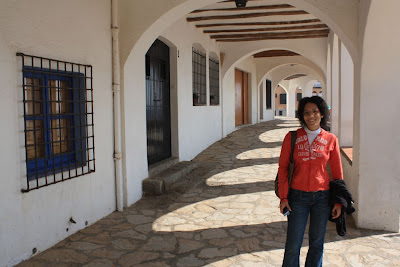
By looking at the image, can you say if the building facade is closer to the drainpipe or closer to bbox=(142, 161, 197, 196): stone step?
the drainpipe

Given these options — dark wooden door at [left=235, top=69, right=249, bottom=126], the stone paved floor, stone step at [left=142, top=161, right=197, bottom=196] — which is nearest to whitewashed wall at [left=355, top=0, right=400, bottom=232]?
the stone paved floor

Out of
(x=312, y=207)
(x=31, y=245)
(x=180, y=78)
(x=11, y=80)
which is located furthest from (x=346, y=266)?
(x=180, y=78)

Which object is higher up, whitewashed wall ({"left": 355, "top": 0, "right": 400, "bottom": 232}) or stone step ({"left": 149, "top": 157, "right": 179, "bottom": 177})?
whitewashed wall ({"left": 355, "top": 0, "right": 400, "bottom": 232})

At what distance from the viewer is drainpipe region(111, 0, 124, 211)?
473 cm

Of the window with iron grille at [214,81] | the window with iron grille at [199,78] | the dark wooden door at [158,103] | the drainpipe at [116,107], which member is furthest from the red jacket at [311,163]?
the window with iron grille at [214,81]

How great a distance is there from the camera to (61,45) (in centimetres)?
379

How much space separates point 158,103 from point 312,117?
456 cm

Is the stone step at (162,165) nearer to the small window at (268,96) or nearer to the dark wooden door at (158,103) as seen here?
the dark wooden door at (158,103)

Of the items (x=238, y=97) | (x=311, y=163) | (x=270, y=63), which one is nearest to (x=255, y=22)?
(x=238, y=97)

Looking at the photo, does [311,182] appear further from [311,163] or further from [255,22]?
[255,22]

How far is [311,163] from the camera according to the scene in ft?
8.26

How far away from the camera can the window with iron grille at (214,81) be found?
1009 cm

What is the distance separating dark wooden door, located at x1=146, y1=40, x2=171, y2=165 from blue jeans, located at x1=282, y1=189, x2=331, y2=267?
418cm

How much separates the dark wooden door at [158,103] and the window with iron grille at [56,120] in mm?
2154
